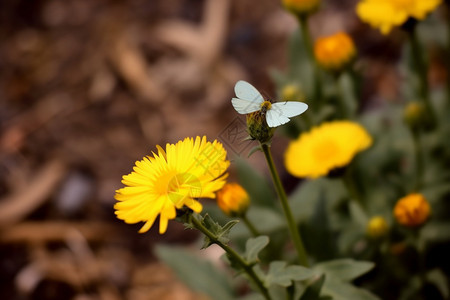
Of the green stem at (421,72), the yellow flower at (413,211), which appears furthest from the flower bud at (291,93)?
the yellow flower at (413,211)

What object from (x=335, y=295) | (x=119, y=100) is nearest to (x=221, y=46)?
(x=119, y=100)

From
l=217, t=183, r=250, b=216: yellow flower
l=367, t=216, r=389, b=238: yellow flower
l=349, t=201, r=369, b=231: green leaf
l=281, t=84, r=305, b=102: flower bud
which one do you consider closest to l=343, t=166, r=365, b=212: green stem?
l=349, t=201, r=369, b=231: green leaf

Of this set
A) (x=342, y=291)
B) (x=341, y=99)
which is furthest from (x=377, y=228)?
(x=341, y=99)

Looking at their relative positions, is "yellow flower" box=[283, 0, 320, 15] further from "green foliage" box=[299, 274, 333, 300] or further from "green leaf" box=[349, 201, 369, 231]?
"green foliage" box=[299, 274, 333, 300]

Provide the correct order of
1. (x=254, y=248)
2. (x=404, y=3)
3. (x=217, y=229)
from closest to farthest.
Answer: (x=217, y=229) → (x=254, y=248) → (x=404, y=3)

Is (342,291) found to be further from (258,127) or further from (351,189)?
(258,127)

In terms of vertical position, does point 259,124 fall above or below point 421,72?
below

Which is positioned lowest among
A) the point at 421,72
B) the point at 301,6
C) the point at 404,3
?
the point at 421,72

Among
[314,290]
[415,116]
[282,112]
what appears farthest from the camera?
[415,116]
